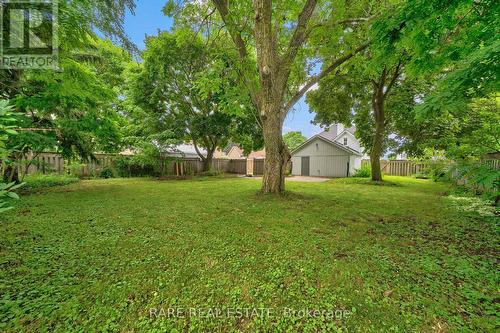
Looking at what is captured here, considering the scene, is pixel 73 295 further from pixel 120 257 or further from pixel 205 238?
pixel 205 238

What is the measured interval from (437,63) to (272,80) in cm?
333

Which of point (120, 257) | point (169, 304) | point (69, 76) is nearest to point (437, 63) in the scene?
point (169, 304)

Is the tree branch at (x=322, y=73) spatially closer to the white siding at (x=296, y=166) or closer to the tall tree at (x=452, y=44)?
the tall tree at (x=452, y=44)

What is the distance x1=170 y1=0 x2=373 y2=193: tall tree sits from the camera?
17.4 ft

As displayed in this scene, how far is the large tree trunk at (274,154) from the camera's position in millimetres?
5777

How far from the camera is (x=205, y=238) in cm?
297

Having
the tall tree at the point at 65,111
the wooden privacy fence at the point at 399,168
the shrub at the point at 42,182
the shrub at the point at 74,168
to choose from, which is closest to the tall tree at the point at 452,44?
the tall tree at the point at 65,111

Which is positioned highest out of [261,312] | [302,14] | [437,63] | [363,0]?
[363,0]

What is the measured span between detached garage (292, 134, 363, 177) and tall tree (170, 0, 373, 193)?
395 inches

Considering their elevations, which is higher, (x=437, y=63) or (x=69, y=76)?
(x=69, y=76)

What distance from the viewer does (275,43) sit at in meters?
5.93

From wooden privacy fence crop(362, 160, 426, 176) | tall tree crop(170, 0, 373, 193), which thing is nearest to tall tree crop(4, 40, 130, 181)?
tall tree crop(170, 0, 373, 193)

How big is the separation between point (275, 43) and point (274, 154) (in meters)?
3.18

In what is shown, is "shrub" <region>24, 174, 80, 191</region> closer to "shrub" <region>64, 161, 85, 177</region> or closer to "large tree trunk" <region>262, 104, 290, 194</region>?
"shrub" <region>64, 161, 85, 177</region>
